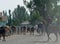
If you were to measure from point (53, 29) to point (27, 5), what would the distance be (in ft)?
212

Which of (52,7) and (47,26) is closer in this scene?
(47,26)

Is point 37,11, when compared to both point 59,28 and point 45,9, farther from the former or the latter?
point 59,28

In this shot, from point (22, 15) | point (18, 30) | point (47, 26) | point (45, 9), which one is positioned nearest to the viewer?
point (47, 26)

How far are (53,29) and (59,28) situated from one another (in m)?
0.88

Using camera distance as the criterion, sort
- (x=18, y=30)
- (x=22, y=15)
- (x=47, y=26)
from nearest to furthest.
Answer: (x=47, y=26)
(x=18, y=30)
(x=22, y=15)

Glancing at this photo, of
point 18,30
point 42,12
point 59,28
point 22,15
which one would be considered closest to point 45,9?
point 42,12

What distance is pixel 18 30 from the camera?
206 feet

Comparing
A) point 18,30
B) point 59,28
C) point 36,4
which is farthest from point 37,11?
point 59,28

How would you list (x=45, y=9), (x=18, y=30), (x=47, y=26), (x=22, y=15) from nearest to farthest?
(x=47, y=26), (x=18, y=30), (x=45, y=9), (x=22, y=15)

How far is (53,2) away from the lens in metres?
87.6

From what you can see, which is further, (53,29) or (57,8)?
(57,8)

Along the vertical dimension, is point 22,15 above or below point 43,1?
below

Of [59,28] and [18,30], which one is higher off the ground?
[59,28]

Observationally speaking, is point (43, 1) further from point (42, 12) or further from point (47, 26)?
point (47, 26)
